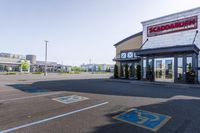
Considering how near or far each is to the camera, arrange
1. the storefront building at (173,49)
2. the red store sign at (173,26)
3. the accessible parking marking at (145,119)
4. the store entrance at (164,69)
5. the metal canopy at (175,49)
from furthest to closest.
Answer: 1. the store entrance at (164,69)
2. the red store sign at (173,26)
3. the storefront building at (173,49)
4. the metal canopy at (175,49)
5. the accessible parking marking at (145,119)

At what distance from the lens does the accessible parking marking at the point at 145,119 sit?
15.8 feet

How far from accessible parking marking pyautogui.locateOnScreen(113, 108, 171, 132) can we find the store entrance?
592 inches

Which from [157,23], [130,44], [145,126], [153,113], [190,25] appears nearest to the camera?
[145,126]

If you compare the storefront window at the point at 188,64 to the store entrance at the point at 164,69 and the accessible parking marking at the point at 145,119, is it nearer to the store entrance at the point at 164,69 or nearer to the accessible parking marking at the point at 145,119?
the store entrance at the point at 164,69

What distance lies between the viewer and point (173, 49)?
17625 mm

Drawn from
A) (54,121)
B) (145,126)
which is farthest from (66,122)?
(145,126)

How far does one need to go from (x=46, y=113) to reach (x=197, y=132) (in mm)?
5043

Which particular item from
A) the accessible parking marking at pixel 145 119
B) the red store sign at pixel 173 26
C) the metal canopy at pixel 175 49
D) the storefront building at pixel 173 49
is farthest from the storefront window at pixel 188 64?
the accessible parking marking at pixel 145 119

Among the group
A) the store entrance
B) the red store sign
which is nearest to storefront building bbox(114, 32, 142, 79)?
the red store sign

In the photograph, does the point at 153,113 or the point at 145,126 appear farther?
the point at 153,113

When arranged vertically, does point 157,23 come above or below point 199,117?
above

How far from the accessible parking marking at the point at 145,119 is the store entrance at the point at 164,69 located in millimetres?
15027

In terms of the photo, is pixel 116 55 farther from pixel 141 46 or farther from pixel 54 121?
pixel 54 121

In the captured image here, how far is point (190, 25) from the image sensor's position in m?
19.3
